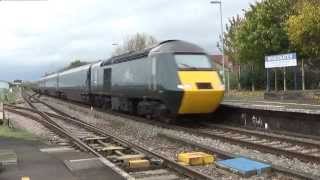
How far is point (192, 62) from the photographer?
20531 mm

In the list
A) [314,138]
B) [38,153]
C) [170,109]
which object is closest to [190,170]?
[38,153]

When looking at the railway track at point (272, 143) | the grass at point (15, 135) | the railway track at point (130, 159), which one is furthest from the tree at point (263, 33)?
the railway track at point (130, 159)

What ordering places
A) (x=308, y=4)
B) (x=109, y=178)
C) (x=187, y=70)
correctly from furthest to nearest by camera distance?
(x=308, y=4), (x=187, y=70), (x=109, y=178)

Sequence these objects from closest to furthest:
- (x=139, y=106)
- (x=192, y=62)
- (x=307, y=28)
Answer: (x=192, y=62)
(x=139, y=106)
(x=307, y=28)

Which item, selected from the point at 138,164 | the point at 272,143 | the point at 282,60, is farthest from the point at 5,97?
the point at 138,164

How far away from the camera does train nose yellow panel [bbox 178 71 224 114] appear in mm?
19625

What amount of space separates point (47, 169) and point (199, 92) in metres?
9.47

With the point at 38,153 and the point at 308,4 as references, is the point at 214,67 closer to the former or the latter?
the point at 38,153

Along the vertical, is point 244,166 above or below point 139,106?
below

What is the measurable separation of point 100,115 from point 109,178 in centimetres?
1873

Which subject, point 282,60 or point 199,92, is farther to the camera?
point 282,60

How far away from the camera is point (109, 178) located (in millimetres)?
10039

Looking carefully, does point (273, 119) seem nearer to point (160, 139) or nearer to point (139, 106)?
point (160, 139)

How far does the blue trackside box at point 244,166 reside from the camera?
1034 cm
